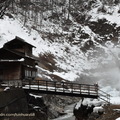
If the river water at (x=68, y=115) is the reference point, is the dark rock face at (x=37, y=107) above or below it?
above

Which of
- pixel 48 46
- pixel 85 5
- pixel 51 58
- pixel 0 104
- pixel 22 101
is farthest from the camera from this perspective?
pixel 85 5

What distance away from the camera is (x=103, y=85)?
211 feet

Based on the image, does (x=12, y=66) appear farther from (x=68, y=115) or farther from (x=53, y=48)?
(x=53, y=48)

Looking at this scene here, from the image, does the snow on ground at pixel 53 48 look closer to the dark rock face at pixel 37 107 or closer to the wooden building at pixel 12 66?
the wooden building at pixel 12 66

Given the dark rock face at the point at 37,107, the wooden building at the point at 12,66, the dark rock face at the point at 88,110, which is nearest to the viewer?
the dark rock face at the point at 88,110

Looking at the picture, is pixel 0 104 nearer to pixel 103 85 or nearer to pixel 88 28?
pixel 103 85

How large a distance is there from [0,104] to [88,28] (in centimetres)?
7437

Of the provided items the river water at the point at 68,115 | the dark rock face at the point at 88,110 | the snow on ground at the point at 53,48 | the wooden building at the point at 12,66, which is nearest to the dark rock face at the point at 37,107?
the river water at the point at 68,115

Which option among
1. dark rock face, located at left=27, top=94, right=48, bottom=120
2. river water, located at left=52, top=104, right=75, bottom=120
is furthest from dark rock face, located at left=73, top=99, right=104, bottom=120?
river water, located at left=52, top=104, right=75, bottom=120

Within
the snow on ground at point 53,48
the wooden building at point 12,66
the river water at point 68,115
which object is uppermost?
the snow on ground at point 53,48

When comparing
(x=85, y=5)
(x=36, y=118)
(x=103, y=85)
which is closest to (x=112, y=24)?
(x=85, y=5)

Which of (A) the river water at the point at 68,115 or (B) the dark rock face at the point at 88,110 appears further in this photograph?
(A) the river water at the point at 68,115

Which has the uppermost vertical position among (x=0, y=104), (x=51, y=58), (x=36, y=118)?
(x=51, y=58)

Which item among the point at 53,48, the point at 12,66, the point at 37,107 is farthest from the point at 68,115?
the point at 53,48
